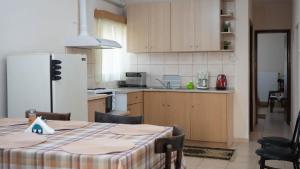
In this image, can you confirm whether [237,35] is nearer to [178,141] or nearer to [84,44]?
[84,44]

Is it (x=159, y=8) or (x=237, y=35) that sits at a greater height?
(x=159, y=8)

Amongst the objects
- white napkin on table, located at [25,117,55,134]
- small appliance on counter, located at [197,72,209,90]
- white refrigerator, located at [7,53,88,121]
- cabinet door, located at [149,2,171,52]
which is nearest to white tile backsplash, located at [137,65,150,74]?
cabinet door, located at [149,2,171,52]

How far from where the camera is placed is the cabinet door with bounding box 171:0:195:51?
19.4 feet

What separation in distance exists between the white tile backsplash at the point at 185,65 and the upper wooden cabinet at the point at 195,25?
0.32 meters

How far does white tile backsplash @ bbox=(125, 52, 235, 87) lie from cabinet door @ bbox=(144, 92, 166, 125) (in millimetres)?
618

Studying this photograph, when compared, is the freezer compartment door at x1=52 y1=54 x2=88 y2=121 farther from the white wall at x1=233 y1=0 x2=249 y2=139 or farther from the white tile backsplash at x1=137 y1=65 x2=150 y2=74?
the white wall at x1=233 y1=0 x2=249 y2=139

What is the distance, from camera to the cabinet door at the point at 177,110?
5.73 meters

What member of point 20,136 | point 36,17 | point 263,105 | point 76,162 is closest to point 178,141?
point 76,162

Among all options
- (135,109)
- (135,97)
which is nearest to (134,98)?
(135,97)

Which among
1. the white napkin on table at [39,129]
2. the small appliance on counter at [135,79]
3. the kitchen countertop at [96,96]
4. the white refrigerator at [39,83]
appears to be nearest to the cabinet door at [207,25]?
the small appliance on counter at [135,79]

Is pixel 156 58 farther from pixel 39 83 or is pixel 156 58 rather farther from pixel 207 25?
pixel 39 83

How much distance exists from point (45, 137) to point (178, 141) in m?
0.78

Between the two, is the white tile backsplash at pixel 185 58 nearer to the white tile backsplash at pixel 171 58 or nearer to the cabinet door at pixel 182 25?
the white tile backsplash at pixel 171 58

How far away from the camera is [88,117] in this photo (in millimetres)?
4430
